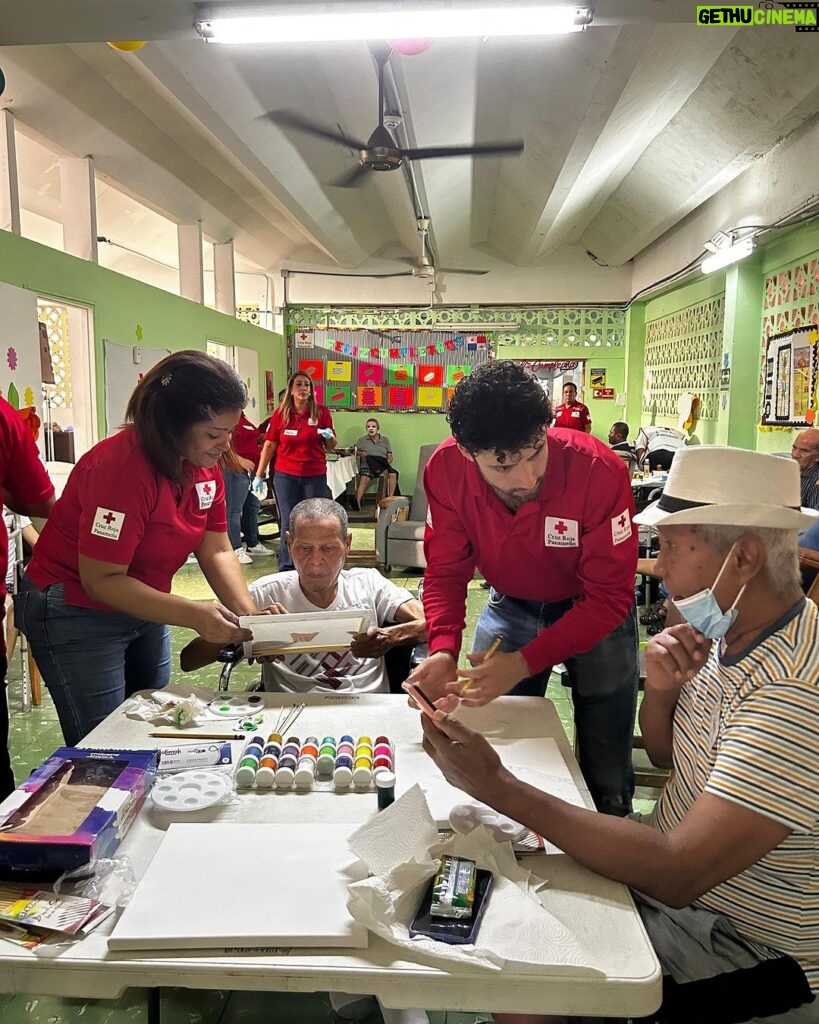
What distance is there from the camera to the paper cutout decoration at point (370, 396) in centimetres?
1154

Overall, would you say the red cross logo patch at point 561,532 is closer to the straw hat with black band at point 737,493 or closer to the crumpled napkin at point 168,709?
the straw hat with black band at point 737,493

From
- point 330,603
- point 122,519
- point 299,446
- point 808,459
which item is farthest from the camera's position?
point 299,446

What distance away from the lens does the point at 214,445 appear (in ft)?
6.16

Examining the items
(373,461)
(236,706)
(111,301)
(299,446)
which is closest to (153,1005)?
(236,706)

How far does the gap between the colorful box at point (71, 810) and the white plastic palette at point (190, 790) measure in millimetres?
31

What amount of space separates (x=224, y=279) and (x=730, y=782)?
9000 mm

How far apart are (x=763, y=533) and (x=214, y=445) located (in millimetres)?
1228

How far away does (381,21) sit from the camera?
286cm

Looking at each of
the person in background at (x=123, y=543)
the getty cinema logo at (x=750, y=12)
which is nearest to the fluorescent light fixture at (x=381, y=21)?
the getty cinema logo at (x=750, y=12)

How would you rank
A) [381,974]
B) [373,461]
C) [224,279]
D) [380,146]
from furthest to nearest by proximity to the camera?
1. [373,461]
2. [224,279]
3. [380,146]
4. [381,974]

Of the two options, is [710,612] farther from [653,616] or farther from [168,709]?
[653,616]

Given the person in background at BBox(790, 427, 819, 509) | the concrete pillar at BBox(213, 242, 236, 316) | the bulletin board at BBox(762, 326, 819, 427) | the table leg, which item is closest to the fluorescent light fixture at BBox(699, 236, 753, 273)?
the bulletin board at BBox(762, 326, 819, 427)

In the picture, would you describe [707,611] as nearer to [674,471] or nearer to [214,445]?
[674,471]

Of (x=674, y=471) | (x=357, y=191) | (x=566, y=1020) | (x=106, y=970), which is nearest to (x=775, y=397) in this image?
(x=357, y=191)
